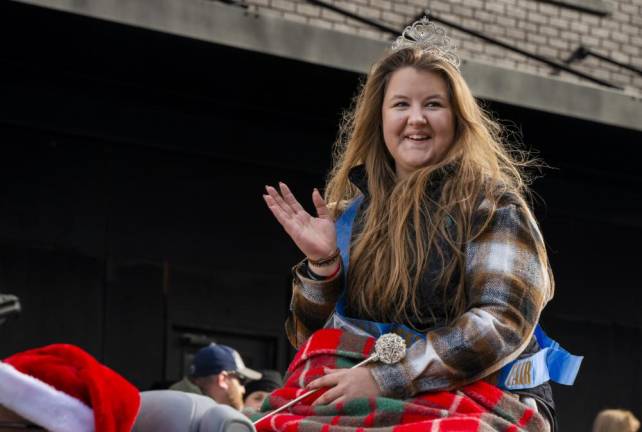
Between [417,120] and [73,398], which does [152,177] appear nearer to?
[417,120]

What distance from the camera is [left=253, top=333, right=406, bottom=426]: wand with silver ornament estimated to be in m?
3.89

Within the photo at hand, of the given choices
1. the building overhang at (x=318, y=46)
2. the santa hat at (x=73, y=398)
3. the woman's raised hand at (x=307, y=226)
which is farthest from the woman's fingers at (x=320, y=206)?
the building overhang at (x=318, y=46)

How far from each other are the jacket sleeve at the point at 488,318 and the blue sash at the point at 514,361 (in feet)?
0.23

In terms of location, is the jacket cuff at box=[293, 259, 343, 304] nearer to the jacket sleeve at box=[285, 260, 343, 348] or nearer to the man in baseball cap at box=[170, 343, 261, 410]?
the jacket sleeve at box=[285, 260, 343, 348]

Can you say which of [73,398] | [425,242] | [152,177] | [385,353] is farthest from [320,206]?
[152,177]

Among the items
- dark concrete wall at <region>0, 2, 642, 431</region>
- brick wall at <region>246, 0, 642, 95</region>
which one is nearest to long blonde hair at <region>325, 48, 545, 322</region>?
dark concrete wall at <region>0, 2, 642, 431</region>

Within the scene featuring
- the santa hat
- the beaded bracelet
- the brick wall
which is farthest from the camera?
the brick wall

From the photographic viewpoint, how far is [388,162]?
14.7ft

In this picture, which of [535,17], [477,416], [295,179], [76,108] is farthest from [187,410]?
[535,17]

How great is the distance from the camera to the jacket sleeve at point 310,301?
414cm

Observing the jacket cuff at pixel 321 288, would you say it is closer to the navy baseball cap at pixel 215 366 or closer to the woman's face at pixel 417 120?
the woman's face at pixel 417 120

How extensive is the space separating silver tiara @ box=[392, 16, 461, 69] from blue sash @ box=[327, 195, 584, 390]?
1.86ft

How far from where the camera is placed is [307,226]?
4160mm

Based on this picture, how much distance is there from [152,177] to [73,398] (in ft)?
28.0
